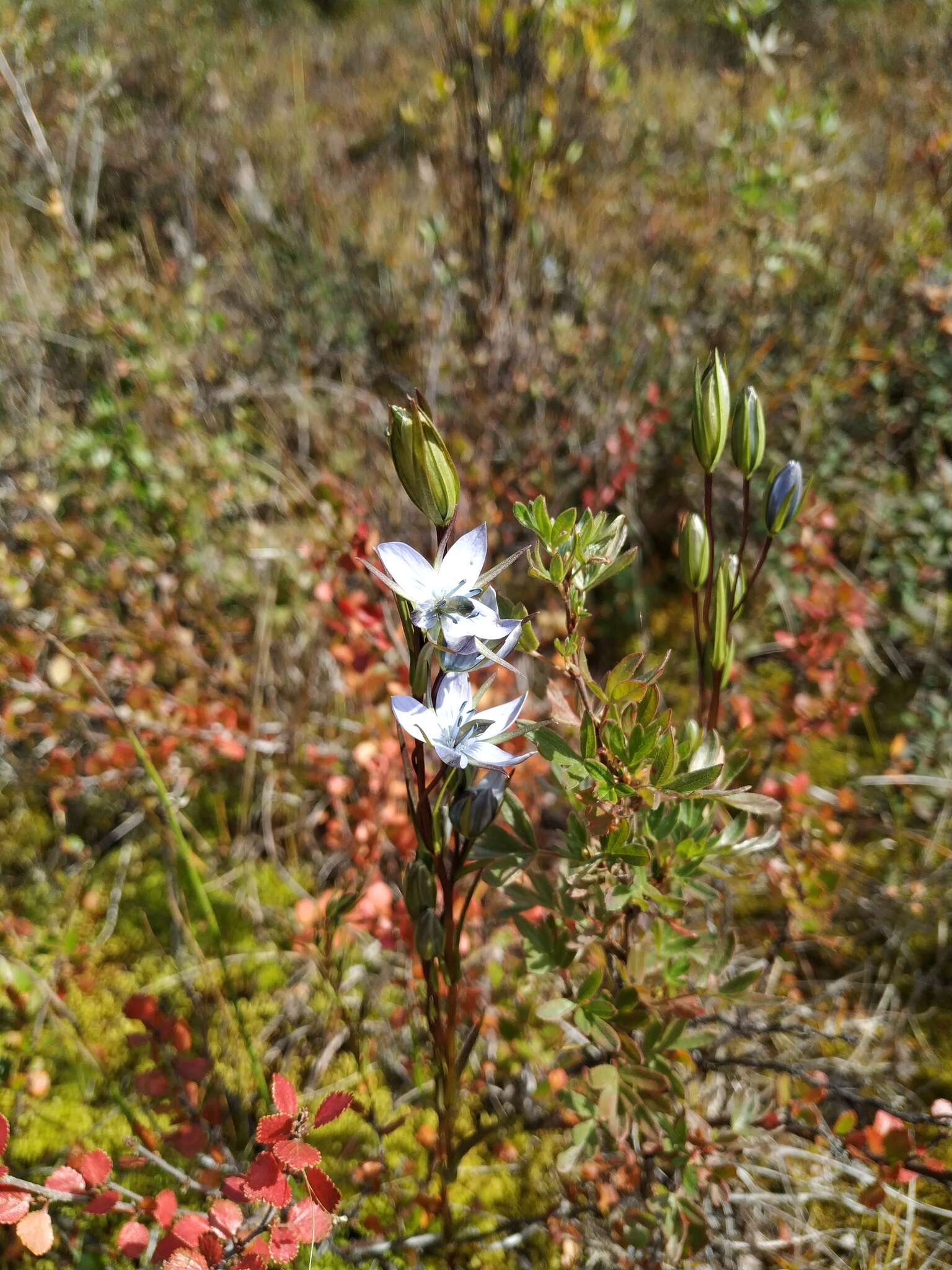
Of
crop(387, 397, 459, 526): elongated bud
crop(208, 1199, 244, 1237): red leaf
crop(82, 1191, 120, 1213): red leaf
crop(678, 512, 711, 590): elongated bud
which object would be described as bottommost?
crop(82, 1191, 120, 1213): red leaf

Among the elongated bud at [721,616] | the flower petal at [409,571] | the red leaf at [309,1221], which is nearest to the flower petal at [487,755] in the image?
the flower petal at [409,571]

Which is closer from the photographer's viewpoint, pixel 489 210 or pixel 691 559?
pixel 691 559

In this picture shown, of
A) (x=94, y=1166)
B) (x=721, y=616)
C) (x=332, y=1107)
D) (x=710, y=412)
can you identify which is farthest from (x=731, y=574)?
(x=94, y=1166)

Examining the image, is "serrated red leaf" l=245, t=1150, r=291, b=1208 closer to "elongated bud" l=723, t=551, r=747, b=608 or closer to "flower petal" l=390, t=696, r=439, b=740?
"flower petal" l=390, t=696, r=439, b=740

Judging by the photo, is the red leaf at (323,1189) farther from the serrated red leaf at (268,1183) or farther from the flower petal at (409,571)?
the flower petal at (409,571)

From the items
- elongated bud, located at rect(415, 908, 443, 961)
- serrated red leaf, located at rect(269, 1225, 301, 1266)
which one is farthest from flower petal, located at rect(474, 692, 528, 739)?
serrated red leaf, located at rect(269, 1225, 301, 1266)

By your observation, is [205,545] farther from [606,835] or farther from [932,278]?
[932,278]

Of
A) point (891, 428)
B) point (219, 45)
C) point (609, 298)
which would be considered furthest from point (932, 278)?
point (219, 45)

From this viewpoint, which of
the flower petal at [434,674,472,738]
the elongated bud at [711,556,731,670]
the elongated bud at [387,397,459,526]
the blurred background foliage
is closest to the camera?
the elongated bud at [387,397,459,526]
